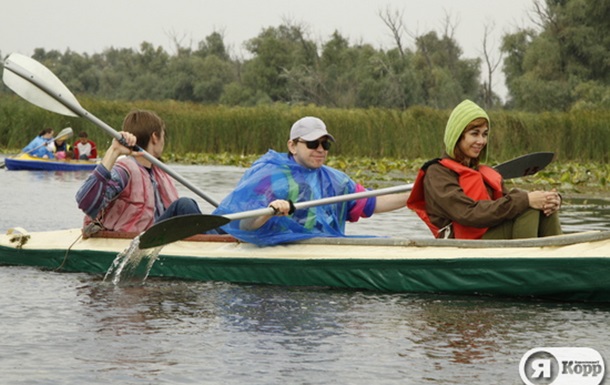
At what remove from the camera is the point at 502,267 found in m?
6.19

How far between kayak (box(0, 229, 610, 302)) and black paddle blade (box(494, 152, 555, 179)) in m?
1.30

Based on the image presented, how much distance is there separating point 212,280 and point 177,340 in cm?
184

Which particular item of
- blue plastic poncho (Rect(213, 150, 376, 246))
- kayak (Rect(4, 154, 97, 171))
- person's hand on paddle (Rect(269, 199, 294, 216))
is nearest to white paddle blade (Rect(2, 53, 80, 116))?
blue plastic poncho (Rect(213, 150, 376, 246))

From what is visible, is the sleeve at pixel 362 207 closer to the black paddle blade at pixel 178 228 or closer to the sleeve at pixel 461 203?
the sleeve at pixel 461 203

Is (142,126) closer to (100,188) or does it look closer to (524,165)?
(100,188)

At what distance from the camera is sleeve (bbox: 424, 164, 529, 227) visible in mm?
6129

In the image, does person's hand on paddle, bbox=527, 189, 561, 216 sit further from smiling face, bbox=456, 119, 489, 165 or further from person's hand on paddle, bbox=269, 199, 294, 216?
person's hand on paddle, bbox=269, 199, 294, 216

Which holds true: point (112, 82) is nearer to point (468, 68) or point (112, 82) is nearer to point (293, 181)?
point (468, 68)

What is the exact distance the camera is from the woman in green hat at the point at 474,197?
20.3 ft

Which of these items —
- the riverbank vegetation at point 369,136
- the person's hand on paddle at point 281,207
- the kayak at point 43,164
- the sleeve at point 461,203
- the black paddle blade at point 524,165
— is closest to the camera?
the sleeve at point 461,203

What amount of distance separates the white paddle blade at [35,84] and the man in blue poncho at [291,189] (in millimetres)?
1664

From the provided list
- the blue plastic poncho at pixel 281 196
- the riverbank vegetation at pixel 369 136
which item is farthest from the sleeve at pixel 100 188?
the riverbank vegetation at pixel 369 136

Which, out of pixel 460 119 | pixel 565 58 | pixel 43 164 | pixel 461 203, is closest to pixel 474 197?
pixel 461 203

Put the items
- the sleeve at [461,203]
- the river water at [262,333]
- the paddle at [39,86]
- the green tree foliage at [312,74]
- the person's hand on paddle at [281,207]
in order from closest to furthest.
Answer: the river water at [262,333], the sleeve at [461,203], the person's hand on paddle at [281,207], the paddle at [39,86], the green tree foliage at [312,74]
